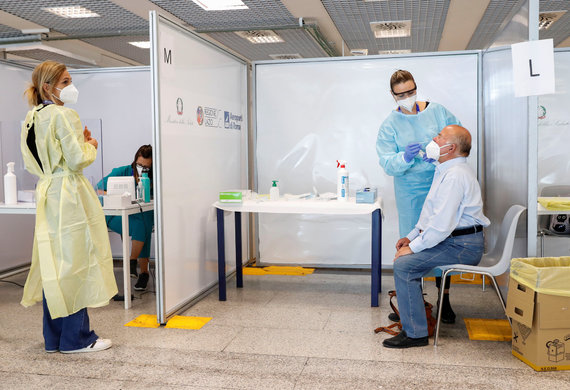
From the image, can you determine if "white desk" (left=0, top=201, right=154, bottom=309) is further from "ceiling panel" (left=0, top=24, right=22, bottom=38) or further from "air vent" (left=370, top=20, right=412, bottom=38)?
"air vent" (left=370, top=20, right=412, bottom=38)

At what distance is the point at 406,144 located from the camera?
3.45m

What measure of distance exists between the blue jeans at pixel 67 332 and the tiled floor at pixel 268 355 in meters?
0.06

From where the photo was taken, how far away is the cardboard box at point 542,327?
2395 mm

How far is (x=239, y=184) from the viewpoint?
15.1 ft

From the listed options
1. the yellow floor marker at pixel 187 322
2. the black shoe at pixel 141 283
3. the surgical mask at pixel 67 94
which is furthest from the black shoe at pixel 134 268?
the surgical mask at pixel 67 94

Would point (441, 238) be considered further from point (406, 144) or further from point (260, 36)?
point (260, 36)

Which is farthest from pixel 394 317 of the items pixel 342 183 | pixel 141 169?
pixel 141 169

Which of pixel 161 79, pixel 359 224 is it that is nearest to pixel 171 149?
pixel 161 79

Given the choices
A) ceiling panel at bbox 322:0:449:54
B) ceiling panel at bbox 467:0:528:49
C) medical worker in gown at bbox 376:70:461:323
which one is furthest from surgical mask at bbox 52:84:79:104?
ceiling panel at bbox 467:0:528:49

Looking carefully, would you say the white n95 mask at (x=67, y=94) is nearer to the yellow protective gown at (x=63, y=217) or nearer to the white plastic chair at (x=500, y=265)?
the yellow protective gown at (x=63, y=217)

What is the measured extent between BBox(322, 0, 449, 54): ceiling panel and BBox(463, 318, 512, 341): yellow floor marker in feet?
12.7

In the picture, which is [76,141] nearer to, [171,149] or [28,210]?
[171,149]

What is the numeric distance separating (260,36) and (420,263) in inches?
218

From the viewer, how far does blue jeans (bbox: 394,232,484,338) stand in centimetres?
280
